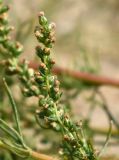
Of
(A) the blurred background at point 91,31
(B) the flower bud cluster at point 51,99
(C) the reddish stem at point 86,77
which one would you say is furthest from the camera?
(A) the blurred background at point 91,31

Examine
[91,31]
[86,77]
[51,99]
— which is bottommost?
[51,99]

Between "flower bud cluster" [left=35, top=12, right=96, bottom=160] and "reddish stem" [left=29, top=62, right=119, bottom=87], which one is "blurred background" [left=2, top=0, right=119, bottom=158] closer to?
"reddish stem" [left=29, top=62, right=119, bottom=87]

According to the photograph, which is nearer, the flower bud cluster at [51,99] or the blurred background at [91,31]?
the flower bud cluster at [51,99]

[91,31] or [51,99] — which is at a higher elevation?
[91,31]

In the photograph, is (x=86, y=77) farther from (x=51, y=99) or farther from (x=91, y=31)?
(x=91, y=31)

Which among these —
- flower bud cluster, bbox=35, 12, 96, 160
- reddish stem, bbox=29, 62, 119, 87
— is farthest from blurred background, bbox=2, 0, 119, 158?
flower bud cluster, bbox=35, 12, 96, 160

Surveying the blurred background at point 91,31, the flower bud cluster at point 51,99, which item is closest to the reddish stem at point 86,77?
the flower bud cluster at point 51,99

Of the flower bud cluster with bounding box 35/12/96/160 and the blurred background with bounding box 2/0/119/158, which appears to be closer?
the flower bud cluster with bounding box 35/12/96/160

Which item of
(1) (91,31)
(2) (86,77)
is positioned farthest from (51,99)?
(1) (91,31)

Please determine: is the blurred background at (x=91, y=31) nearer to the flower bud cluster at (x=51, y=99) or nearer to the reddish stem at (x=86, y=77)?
the reddish stem at (x=86, y=77)

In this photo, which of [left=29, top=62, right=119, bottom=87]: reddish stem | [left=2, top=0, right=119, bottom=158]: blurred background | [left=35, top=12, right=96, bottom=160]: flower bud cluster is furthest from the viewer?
[left=2, top=0, right=119, bottom=158]: blurred background

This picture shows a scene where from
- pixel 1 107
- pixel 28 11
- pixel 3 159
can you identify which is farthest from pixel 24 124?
pixel 28 11

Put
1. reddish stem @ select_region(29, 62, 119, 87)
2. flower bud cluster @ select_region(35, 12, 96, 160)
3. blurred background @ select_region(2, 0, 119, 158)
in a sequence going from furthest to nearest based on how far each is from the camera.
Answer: blurred background @ select_region(2, 0, 119, 158) < reddish stem @ select_region(29, 62, 119, 87) < flower bud cluster @ select_region(35, 12, 96, 160)
